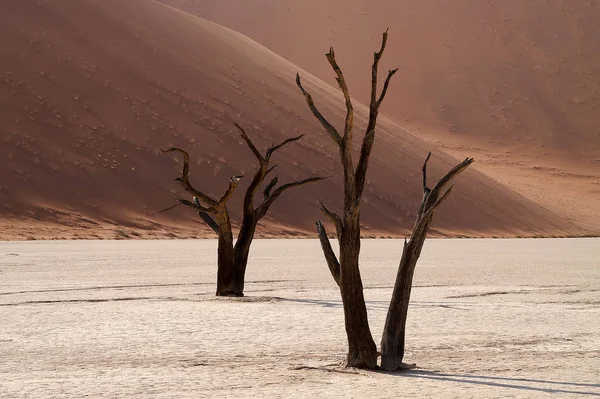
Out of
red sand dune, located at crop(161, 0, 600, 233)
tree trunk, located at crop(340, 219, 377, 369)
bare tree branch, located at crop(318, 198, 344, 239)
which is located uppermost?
red sand dune, located at crop(161, 0, 600, 233)

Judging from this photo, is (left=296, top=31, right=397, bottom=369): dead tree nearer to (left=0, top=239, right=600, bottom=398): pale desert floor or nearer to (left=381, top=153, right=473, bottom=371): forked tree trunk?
(left=381, top=153, right=473, bottom=371): forked tree trunk

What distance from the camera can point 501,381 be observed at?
7.05 m

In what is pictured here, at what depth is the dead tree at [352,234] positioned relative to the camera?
290 inches

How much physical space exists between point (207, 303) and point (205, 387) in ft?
21.0

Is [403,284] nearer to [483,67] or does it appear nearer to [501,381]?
[501,381]

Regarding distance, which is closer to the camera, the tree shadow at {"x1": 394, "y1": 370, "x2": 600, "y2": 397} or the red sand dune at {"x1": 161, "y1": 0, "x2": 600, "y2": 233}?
the tree shadow at {"x1": 394, "y1": 370, "x2": 600, "y2": 397}

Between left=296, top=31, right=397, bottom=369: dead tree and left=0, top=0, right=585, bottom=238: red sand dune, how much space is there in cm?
2971

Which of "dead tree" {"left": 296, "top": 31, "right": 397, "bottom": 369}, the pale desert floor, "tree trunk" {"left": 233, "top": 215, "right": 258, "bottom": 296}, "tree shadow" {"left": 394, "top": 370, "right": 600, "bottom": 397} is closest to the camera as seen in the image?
"tree shadow" {"left": 394, "top": 370, "right": 600, "bottom": 397}

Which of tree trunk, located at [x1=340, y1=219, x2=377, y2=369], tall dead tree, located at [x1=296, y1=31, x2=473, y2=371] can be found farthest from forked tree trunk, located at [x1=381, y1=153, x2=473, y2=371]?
tree trunk, located at [x1=340, y1=219, x2=377, y2=369]

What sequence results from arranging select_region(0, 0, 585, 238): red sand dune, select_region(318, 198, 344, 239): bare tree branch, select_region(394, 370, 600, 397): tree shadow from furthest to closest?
select_region(0, 0, 585, 238): red sand dune, select_region(318, 198, 344, 239): bare tree branch, select_region(394, 370, 600, 397): tree shadow

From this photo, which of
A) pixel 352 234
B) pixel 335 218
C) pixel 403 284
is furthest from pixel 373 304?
pixel 335 218

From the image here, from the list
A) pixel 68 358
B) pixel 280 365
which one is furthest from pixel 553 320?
pixel 68 358

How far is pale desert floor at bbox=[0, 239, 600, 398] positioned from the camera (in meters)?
6.89

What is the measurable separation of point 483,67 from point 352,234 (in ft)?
263
